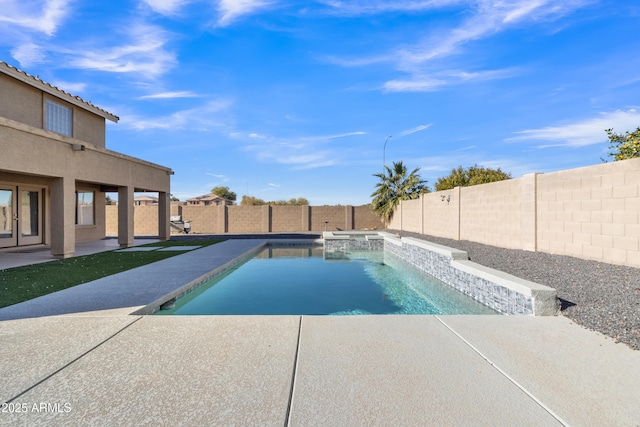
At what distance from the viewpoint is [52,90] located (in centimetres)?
1260

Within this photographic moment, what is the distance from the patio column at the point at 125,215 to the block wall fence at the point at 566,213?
47.0 ft

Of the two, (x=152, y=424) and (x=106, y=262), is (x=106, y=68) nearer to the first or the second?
(x=106, y=262)

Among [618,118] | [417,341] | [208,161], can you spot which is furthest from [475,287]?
[208,161]

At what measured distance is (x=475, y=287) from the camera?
6871 millimetres

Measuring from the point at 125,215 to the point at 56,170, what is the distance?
4.43 meters

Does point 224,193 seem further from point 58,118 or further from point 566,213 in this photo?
point 566,213

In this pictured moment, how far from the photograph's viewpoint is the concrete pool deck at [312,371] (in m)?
2.39

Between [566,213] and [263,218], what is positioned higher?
[566,213]

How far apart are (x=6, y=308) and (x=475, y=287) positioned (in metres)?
7.90

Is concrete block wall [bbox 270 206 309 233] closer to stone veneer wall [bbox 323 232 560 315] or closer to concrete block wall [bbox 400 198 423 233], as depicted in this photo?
concrete block wall [bbox 400 198 423 233]

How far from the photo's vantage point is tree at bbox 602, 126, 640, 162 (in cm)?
988

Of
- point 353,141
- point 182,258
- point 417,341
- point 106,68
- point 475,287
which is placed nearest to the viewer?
point 417,341

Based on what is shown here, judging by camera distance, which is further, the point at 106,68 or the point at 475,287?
the point at 106,68

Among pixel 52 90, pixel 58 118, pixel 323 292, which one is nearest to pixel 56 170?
pixel 52 90
